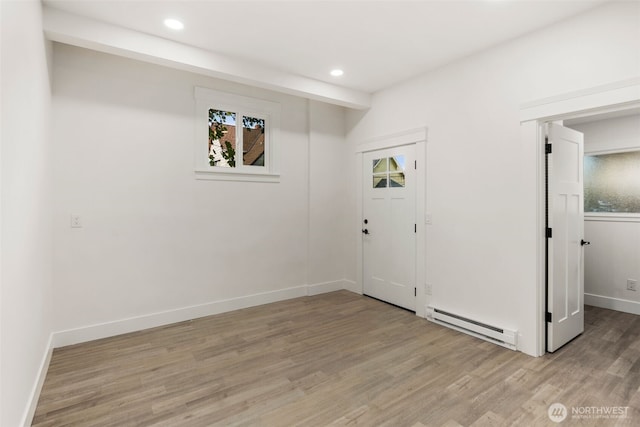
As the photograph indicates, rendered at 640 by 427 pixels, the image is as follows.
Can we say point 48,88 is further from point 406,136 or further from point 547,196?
point 547,196

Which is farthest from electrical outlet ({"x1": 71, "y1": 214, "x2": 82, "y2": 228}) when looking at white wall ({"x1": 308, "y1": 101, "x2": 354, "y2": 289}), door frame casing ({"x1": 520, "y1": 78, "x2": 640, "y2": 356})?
door frame casing ({"x1": 520, "y1": 78, "x2": 640, "y2": 356})

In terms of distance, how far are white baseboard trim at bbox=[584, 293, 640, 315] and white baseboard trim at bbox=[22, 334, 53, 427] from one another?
5739 mm

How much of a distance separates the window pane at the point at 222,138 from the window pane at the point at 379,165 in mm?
1864

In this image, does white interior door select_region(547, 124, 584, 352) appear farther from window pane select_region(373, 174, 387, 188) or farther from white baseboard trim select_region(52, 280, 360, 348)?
white baseboard trim select_region(52, 280, 360, 348)

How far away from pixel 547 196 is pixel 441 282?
1.35 meters

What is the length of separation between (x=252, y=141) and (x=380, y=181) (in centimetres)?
176

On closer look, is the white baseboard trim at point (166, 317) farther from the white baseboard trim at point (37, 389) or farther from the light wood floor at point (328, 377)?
the white baseboard trim at point (37, 389)

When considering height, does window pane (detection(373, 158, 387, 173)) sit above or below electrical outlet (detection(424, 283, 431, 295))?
above

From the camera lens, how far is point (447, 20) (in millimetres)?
2727

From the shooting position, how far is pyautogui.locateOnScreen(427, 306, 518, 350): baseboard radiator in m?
3.00

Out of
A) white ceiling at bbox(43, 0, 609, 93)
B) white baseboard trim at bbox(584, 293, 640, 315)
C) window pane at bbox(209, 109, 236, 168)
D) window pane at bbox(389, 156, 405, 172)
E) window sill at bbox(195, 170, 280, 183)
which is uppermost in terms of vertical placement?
white ceiling at bbox(43, 0, 609, 93)

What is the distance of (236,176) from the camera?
4066mm

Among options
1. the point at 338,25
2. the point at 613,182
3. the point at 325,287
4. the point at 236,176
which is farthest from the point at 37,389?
the point at 613,182

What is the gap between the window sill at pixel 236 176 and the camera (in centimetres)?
385
